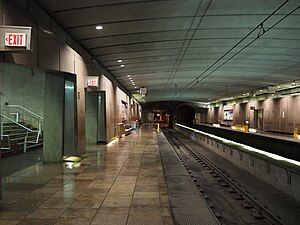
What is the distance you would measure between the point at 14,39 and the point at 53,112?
191 inches

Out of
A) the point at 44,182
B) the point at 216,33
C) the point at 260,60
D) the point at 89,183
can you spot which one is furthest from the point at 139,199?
the point at 260,60

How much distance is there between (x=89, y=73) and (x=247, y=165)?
736cm

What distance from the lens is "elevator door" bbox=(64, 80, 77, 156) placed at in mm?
9555

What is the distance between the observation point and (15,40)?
4598mm

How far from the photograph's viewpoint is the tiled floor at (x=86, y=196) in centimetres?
429

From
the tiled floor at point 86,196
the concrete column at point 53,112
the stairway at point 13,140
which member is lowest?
the tiled floor at point 86,196

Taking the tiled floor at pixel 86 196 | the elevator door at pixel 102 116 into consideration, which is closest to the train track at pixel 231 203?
the tiled floor at pixel 86 196

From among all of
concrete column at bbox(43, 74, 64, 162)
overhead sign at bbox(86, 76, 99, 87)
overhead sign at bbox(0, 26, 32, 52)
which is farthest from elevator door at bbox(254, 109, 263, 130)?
overhead sign at bbox(0, 26, 32, 52)

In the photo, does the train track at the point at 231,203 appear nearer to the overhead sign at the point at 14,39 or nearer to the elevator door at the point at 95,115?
the overhead sign at the point at 14,39

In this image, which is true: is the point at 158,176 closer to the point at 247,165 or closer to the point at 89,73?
the point at 247,165

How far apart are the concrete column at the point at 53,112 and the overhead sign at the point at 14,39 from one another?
4.69 meters

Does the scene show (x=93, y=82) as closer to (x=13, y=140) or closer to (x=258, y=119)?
(x=13, y=140)


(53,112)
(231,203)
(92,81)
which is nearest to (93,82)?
(92,81)

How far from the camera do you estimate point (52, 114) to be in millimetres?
9211
